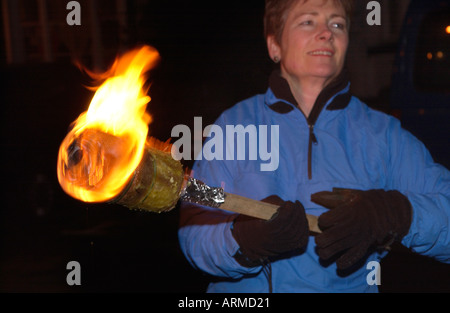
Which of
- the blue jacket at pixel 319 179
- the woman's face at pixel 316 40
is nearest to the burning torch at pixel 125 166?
the blue jacket at pixel 319 179

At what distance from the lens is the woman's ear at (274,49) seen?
283cm

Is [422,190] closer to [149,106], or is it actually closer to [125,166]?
[125,166]

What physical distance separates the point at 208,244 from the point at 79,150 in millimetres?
901

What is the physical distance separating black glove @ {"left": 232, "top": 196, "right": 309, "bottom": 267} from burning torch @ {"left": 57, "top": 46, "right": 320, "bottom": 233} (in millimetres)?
59

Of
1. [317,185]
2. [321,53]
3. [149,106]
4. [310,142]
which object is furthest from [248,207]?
[149,106]

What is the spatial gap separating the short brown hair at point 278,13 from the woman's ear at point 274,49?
0.03 meters

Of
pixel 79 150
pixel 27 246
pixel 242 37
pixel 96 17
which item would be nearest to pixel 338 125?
pixel 79 150

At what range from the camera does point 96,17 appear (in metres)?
11.3

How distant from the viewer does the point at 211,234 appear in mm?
2396

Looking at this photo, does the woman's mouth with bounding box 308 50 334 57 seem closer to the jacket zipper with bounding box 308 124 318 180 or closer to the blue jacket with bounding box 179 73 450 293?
the blue jacket with bounding box 179 73 450 293

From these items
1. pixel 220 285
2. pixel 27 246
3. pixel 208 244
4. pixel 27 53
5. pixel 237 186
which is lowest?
pixel 27 246

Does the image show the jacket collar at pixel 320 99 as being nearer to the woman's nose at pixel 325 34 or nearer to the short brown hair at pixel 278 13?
the woman's nose at pixel 325 34

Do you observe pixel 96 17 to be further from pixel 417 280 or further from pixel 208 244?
pixel 208 244

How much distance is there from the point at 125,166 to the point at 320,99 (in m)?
1.25
